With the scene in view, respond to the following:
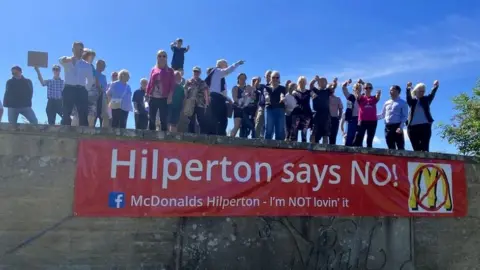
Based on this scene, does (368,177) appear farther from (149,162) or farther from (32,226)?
(32,226)

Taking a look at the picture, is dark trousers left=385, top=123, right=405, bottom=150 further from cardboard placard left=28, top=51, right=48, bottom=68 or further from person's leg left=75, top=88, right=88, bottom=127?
cardboard placard left=28, top=51, right=48, bottom=68

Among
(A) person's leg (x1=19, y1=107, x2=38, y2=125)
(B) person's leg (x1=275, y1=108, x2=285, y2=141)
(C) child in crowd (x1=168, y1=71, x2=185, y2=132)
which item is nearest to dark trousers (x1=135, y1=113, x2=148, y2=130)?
(C) child in crowd (x1=168, y1=71, x2=185, y2=132)

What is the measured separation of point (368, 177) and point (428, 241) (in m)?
1.76

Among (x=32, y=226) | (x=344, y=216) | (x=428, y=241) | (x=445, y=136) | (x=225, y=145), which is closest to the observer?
(x=32, y=226)

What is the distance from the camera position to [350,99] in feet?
28.6

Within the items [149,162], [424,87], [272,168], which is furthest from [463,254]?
[149,162]

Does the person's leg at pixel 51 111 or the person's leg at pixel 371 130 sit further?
the person's leg at pixel 371 130

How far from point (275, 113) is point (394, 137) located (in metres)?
2.47

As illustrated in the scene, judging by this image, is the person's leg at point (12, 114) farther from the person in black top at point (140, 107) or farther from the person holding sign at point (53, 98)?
the person in black top at point (140, 107)

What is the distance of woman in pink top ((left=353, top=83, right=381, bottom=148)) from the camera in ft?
27.6

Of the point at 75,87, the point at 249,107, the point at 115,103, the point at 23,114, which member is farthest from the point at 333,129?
the point at 23,114

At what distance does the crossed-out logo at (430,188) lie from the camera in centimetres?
822

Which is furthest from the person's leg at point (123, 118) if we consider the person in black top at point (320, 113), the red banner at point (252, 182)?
the person in black top at point (320, 113)

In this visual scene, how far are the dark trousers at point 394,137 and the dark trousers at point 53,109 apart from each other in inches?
234
